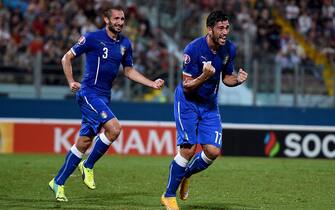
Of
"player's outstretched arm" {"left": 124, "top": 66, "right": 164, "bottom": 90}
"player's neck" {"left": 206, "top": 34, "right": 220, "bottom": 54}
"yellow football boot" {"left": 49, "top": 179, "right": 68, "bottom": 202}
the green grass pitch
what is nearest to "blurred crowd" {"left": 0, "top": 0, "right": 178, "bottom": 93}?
the green grass pitch

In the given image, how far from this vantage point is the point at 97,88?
11.4 metres

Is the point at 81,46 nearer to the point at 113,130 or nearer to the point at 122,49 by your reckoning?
the point at 122,49

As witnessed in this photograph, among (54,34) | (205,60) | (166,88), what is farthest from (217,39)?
(54,34)

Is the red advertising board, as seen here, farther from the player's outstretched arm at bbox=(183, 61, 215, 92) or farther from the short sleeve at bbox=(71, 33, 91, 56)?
the player's outstretched arm at bbox=(183, 61, 215, 92)

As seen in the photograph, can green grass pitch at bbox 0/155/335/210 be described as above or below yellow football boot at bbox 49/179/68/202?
below

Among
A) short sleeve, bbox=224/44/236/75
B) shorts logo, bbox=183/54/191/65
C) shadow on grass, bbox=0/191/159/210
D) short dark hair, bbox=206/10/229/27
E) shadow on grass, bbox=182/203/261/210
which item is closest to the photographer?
short dark hair, bbox=206/10/229/27

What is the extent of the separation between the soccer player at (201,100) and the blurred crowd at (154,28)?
10916mm

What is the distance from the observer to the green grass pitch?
420 inches

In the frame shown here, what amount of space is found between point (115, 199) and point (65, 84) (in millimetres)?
10627

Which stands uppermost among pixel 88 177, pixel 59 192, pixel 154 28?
pixel 154 28

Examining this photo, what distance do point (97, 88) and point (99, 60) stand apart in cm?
38

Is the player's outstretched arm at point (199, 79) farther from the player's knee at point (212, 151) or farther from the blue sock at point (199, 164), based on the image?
the blue sock at point (199, 164)

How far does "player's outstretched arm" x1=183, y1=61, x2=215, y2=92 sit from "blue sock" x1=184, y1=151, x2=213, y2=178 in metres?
0.90

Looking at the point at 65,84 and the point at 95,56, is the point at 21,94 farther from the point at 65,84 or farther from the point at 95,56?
the point at 95,56
